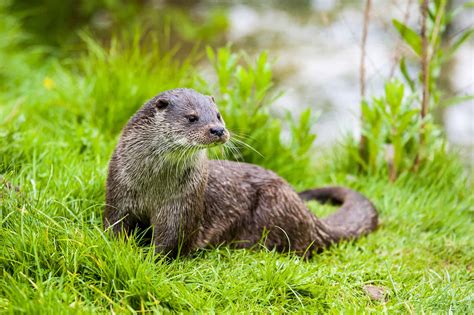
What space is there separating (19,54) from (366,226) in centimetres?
495

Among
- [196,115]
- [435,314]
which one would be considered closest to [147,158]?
[196,115]

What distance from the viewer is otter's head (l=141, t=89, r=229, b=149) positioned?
2869 mm

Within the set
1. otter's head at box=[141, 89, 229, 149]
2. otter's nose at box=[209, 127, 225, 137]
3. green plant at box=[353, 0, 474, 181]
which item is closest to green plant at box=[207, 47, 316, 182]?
green plant at box=[353, 0, 474, 181]

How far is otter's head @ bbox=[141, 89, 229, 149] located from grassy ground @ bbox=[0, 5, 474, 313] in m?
0.55

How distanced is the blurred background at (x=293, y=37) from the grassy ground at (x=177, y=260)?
74.0 inches

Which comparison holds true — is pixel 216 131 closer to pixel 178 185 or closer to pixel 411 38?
pixel 178 185

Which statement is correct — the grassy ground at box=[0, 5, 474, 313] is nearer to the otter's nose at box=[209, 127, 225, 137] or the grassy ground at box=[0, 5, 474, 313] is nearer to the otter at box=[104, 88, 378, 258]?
the otter at box=[104, 88, 378, 258]

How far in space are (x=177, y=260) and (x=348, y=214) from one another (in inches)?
54.4

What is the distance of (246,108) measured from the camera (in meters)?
4.58

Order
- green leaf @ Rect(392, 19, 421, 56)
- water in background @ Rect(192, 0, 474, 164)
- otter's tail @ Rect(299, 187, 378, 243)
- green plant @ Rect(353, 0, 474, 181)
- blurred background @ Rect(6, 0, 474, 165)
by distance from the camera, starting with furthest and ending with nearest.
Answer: blurred background @ Rect(6, 0, 474, 165)
water in background @ Rect(192, 0, 474, 164)
green leaf @ Rect(392, 19, 421, 56)
green plant @ Rect(353, 0, 474, 181)
otter's tail @ Rect(299, 187, 378, 243)

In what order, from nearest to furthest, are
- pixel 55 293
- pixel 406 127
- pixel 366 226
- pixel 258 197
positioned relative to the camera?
pixel 55 293 → pixel 258 197 → pixel 366 226 → pixel 406 127

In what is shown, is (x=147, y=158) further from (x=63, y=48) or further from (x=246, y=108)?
(x=63, y=48)

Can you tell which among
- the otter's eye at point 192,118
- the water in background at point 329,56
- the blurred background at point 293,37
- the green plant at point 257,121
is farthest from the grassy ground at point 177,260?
the blurred background at point 293,37

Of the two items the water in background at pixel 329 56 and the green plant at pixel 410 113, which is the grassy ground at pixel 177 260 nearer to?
the green plant at pixel 410 113
